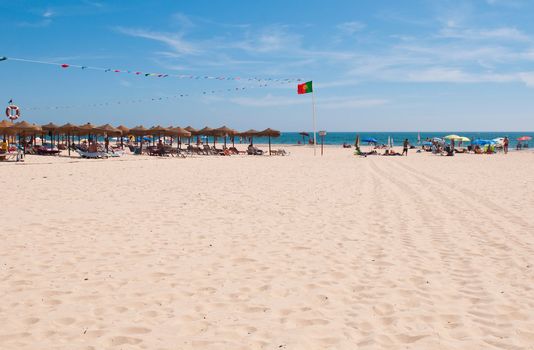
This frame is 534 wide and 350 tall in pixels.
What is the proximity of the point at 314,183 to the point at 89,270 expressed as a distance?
9.06 m

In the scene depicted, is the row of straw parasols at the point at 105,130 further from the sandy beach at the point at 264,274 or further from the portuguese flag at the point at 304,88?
the sandy beach at the point at 264,274

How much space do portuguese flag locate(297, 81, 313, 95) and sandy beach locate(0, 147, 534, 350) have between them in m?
21.7

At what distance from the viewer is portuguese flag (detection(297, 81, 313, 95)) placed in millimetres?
29719

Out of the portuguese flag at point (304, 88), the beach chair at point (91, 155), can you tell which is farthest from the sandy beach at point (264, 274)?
the portuguese flag at point (304, 88)

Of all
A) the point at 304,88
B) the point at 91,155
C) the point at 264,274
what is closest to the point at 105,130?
the point at 91,155

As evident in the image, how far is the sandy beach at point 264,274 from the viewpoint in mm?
3098

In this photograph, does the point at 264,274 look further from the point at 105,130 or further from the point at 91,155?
the point at 105,130

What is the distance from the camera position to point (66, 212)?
296 inches

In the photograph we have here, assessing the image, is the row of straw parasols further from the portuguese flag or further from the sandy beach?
the sandy beach

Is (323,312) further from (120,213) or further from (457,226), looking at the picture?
(120,213)

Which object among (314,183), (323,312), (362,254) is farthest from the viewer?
(314,183)

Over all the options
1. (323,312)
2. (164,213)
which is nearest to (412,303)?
(323,312)

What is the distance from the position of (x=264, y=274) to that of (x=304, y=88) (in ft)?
87.5

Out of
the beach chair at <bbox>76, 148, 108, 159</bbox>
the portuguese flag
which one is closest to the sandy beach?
the beach chair at <bbox>76, 148, 108, 159</bbox>
